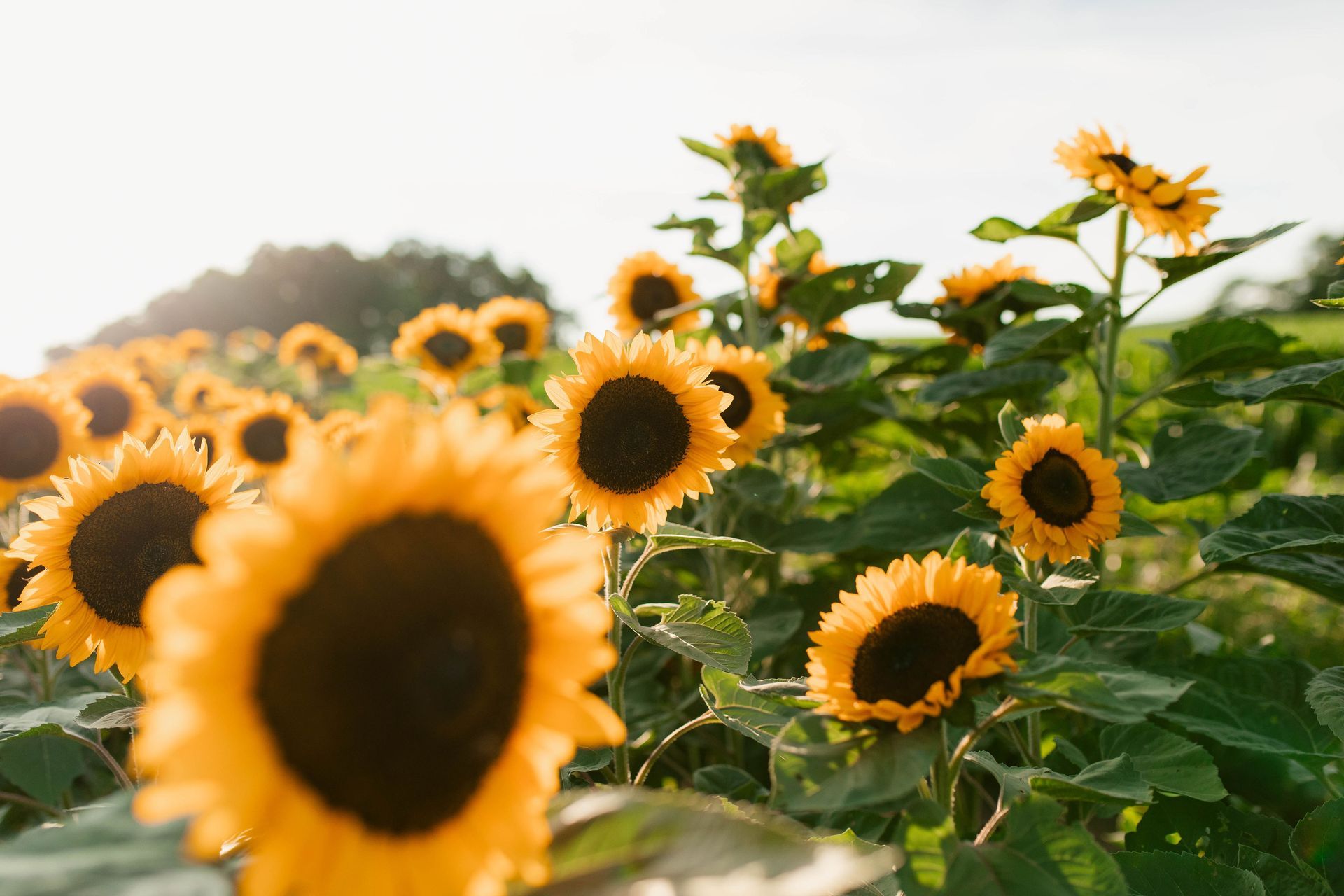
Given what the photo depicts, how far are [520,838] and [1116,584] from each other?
376cm

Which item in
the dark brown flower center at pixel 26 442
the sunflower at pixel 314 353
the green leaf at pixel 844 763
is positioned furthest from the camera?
the sunflower at pixel 314 353

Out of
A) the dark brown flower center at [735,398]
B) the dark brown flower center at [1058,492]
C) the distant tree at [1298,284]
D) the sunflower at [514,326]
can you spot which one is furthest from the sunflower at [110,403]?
the distant tree at [1298,284]

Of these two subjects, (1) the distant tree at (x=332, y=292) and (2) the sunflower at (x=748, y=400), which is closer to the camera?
(2) the sunflower at (x=748, y=400)

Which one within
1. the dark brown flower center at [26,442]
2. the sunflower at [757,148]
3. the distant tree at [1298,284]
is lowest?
the distant tree at [1298,284]

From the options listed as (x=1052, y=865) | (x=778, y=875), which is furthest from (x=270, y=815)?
(x=1052, y=865)

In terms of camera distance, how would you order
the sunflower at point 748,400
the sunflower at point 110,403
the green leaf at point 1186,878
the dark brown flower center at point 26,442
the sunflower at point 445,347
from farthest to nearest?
1. the sunflower at point 445,347
2. the sunflower at point 110,403
3. the dark brown flower center at point 26,442
4. the sunflower at point 748,400
5. the green leaf at point 1186,878

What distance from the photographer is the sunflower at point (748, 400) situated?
230 centimetres

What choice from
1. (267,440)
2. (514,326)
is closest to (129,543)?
(267,440)

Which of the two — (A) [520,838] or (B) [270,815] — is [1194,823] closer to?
(A) [520,838]

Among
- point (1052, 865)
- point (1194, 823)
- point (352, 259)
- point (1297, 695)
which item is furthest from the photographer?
point (352, 259)

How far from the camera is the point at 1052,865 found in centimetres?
96

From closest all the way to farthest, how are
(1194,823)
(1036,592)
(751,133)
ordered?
(1036,592) → (1194,823) → (751,133)

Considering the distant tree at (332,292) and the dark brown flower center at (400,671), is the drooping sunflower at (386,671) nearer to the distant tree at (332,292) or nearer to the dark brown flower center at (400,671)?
the dark brown flower center at (400,671)

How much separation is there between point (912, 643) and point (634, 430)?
2.55ft
